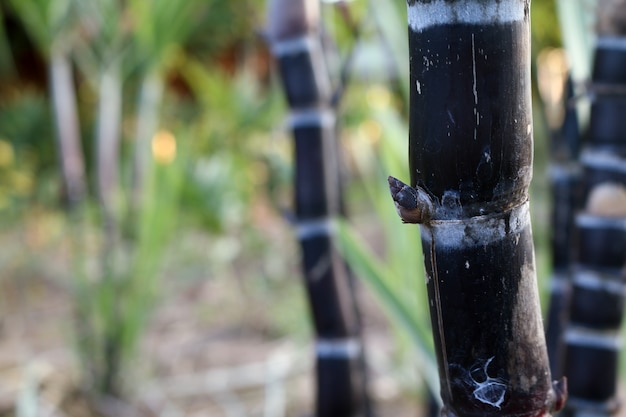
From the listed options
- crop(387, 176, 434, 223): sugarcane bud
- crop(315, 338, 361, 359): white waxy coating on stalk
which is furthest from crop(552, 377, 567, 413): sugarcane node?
crop(315, 338, 361, 359): white waxy coating on stalk

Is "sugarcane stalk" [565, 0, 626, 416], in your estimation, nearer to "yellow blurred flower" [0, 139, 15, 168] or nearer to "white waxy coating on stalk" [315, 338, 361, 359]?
"white waxy coating on stalk" [315, 338, 361, 359]

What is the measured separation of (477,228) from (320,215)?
1.08 feet

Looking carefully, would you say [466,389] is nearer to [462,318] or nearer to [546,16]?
[462,318]

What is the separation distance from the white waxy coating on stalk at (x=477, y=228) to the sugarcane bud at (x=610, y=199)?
0.25 metres

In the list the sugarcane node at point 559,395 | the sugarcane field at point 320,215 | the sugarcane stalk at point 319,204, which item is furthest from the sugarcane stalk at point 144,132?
the sugarcane node at point 559,395

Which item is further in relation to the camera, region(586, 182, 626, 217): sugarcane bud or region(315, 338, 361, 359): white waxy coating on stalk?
region(315, 338, 361, 359): white waxy coating on stalk

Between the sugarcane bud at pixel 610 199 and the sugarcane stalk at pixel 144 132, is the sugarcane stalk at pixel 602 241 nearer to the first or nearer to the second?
the sugarcane bud at pixel 610 199

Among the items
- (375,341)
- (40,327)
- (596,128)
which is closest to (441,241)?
(596,128)

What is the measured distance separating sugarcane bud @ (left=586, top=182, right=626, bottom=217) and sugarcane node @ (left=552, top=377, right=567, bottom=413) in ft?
0.70

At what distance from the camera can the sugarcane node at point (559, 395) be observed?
0.27 meters

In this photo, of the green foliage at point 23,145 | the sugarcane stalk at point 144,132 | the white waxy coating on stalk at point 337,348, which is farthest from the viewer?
the green foliage at point 23,145

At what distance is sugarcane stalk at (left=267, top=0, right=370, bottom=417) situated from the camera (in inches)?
20.6

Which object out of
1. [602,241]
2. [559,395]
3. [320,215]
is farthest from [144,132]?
[559,395]

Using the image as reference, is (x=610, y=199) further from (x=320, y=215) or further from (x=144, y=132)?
(x=144, y=132)
